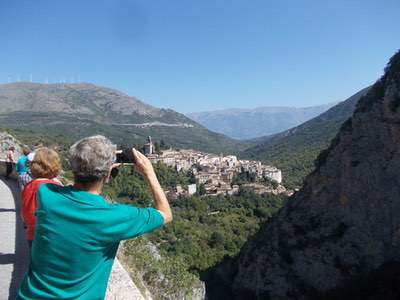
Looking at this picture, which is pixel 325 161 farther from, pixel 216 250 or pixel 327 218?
pixel 216 250

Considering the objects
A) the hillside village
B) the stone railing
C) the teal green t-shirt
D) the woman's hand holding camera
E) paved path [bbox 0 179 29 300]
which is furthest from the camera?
the hillside village

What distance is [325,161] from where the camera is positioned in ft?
72.5

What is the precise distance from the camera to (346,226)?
1934 cm

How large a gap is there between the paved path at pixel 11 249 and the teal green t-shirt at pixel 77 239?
2.23m

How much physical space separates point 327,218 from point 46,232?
19.9 metres

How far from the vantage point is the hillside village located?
67312 millimetres

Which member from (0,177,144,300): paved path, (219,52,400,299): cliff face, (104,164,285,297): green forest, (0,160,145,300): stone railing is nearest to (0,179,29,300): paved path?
(0,177,144,300): paved path

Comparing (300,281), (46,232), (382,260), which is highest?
(46,232)

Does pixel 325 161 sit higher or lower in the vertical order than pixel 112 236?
lower

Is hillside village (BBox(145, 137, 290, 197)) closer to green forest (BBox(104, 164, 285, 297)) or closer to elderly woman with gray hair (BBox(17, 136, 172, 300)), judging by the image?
green forest (BBox(104, 164, 285, 297))

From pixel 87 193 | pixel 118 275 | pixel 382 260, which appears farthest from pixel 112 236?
pixel 382 260

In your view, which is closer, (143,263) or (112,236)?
(112,236)

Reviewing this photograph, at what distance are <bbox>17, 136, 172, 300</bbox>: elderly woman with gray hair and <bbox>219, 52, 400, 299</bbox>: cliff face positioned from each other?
16.9 metres

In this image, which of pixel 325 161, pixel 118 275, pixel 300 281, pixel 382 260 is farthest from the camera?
pixel 325 161
